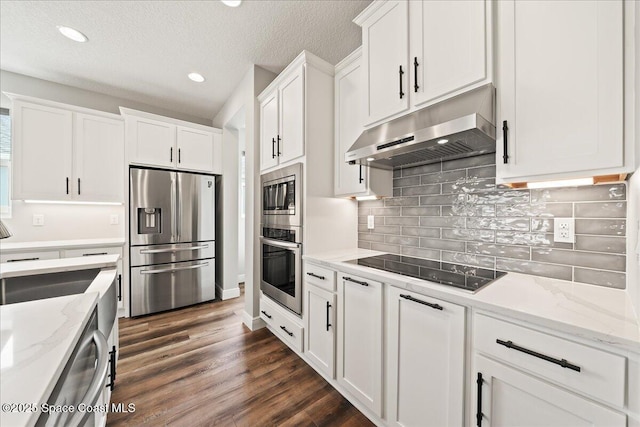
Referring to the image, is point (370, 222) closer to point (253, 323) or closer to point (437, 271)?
point (437, 271)

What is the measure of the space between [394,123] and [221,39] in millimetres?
1866

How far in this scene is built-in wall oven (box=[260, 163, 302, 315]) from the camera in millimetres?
2053

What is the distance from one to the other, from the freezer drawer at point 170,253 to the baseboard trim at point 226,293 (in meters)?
0.55

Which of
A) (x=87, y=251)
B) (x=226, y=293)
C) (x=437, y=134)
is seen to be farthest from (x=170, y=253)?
(x=437, y=134)

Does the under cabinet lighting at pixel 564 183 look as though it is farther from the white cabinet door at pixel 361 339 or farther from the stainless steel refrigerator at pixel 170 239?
the stainless steel refrigerator at pixel 170 239

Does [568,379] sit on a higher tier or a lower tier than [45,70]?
lower

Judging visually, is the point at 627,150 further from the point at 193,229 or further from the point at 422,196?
the point at 193,229

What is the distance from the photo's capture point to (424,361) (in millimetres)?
1169

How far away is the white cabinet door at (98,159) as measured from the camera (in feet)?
9.25

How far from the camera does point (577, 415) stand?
0.77 metres

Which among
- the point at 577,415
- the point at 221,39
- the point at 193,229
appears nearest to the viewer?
the point at 577,415

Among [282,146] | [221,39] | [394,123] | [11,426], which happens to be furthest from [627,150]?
[221,39]

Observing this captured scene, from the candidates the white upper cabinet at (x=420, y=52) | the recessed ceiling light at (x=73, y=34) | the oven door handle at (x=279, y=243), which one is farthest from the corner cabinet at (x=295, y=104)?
the recessed ceiling light at (x=73, y=34)

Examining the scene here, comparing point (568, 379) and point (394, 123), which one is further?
point (394, 123)
